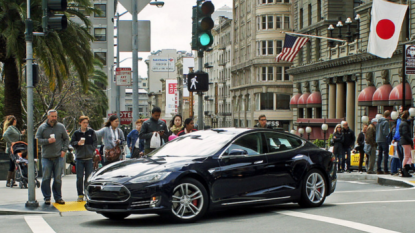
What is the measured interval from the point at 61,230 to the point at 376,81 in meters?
42.1

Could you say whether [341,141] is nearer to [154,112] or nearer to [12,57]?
[154,112]

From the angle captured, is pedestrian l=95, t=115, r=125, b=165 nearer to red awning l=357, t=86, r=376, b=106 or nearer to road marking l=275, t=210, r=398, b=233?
road marking l=275, t=210, r=398, b=233

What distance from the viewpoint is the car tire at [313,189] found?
1092 cm

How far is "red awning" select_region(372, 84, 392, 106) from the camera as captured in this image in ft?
147

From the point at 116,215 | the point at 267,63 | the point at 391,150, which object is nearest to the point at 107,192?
the point at 116,215

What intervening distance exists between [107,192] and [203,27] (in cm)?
375

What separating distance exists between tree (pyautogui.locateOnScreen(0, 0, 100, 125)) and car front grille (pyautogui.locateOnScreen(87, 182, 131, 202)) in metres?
11.4

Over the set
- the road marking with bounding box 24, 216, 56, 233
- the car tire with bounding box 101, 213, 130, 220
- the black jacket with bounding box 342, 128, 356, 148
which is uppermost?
the black jacket with bounding box 342, 128, 356, 148

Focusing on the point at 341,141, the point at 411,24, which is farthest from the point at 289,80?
the point at 341,141

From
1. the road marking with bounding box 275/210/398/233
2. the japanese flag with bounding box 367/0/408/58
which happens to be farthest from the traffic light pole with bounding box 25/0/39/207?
the japanese flag with bounding box 367/0/408/58

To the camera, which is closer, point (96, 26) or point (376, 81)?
point (376, 81)

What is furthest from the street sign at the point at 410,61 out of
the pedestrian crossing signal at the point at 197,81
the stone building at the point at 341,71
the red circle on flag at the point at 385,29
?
the stone building at the point at 341,71

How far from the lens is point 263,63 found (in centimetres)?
7538

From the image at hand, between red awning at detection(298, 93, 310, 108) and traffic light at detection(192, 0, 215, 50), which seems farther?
red awning at detection(298, 93, 310, 108)
